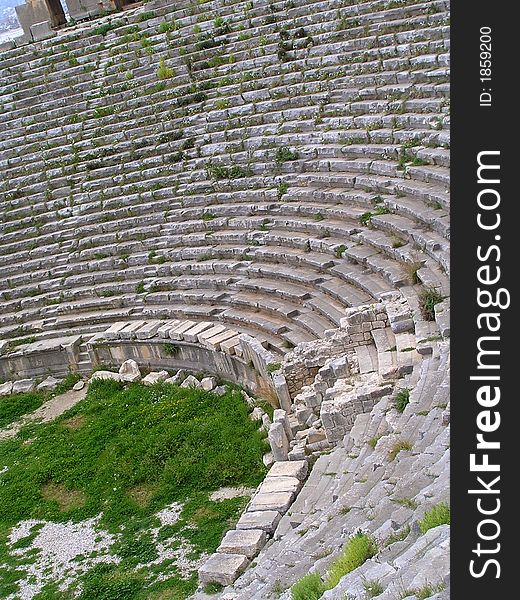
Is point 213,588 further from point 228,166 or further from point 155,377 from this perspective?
point 228,166

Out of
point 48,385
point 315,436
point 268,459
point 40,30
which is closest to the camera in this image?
point 315,436

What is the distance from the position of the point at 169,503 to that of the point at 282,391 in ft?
6.97

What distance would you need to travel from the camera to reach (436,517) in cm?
490

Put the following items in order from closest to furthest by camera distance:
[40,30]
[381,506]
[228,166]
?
[381,506], [228,166], [40,30]

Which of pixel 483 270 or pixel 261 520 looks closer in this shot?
pixel 483 270

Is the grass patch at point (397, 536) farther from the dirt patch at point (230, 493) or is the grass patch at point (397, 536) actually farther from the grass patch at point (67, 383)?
the grass patch at point (67, 383)

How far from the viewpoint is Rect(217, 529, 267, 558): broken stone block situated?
8.31 m

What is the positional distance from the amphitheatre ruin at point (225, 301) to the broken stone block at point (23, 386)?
127 millimetres

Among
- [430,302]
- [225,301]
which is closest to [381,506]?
[430,302]

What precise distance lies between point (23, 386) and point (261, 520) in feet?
27.6

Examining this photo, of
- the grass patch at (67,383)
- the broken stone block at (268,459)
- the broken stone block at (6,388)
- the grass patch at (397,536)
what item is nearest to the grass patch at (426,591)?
the grass patch at (397,536)

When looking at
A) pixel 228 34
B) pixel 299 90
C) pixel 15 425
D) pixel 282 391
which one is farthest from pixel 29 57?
pixel 282 391

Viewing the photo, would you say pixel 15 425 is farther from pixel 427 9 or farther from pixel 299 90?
pixel 427 9

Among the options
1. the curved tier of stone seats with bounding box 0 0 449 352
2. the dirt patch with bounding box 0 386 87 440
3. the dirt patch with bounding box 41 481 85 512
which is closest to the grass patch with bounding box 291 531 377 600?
the curved tier of stone seats with bounding box 0 0 449 352
